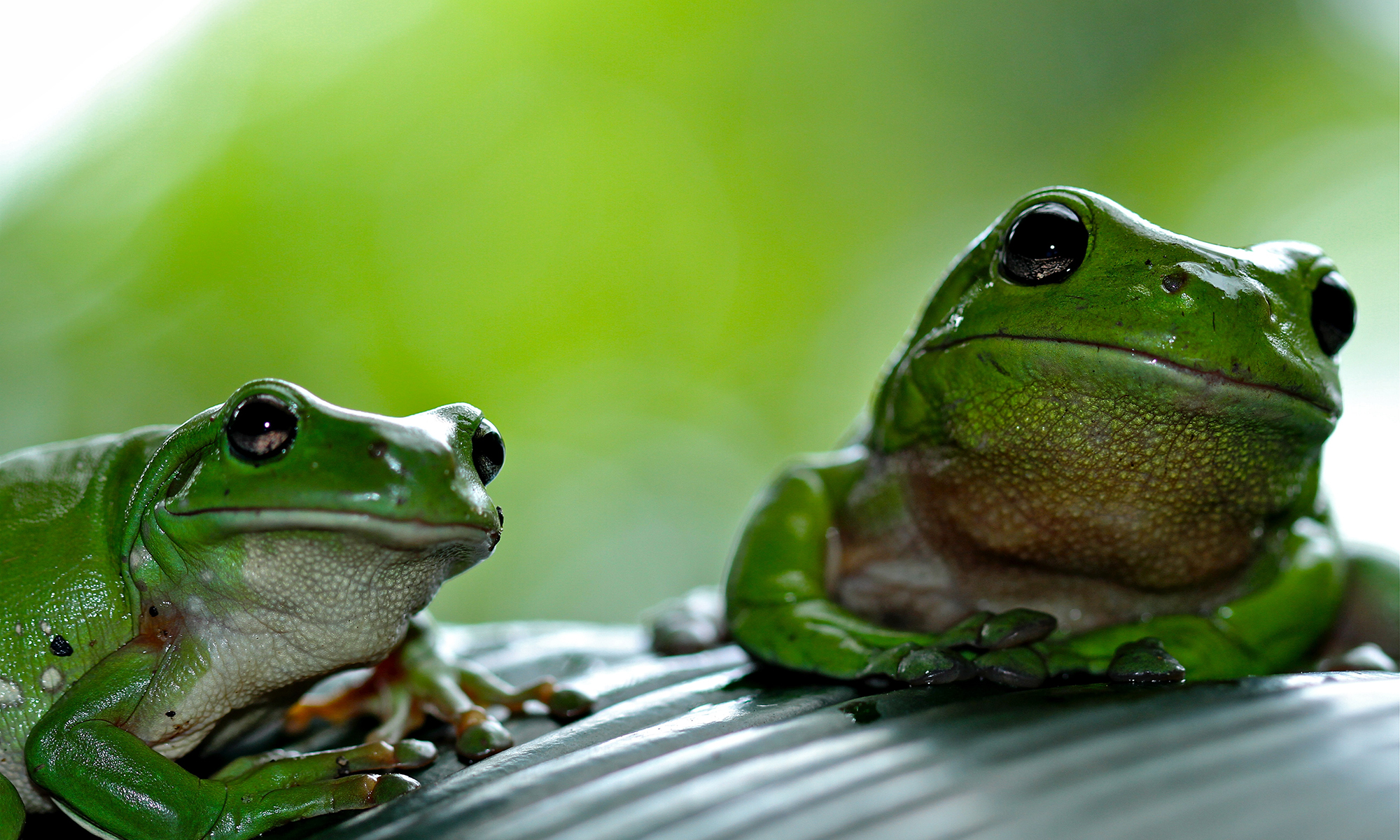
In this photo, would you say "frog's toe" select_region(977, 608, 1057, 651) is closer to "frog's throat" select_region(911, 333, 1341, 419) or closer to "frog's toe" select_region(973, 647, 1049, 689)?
"frog's toe" select_region(973, 647, 1049, 689)

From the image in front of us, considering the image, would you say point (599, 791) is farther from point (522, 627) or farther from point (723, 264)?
point (723, 264)

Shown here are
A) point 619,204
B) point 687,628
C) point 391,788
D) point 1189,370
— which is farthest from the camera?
point 619,204

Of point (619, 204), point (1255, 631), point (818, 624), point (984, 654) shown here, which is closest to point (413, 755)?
point (818, 624)

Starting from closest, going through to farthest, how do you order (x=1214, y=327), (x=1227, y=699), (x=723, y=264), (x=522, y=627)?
1. (x=1227, y=699)
2. (x=1214, y=327)
3. (x=522, y=627)
4. (x=723, y=264)

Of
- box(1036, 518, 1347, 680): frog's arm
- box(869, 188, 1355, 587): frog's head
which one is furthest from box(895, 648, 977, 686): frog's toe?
box(869, 188, 1355, 587): frog's head

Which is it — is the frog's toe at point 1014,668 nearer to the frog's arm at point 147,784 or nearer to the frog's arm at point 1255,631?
the frog's arm at point 1255,631

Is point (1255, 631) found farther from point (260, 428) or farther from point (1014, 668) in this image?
point (260, 428)

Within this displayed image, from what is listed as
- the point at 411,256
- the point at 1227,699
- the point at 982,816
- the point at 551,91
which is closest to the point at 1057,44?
the point at 551,91
